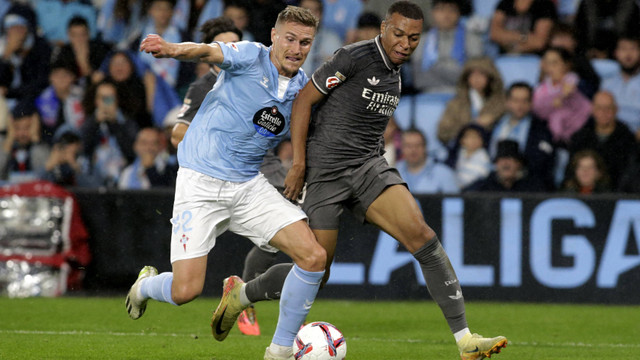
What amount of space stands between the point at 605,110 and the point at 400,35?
213 inches

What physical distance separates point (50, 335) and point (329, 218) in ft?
8.28

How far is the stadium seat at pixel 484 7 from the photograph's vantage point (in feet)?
38.1

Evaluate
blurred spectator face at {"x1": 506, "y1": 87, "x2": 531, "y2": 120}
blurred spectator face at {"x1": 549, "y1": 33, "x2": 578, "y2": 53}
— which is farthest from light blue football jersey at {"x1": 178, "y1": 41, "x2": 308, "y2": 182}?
blurred spectator face at {"x1": 549, "y1": 33, "x2": 578, "y2": 53}

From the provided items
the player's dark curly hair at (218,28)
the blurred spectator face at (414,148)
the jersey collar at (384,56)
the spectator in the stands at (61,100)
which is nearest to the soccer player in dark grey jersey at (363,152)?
the jersey collar at (384,56)

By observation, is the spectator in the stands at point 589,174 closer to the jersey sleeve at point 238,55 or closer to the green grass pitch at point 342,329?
the green grass pitch at point 342,329

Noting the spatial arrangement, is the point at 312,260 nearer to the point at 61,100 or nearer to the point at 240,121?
the point at 240,121

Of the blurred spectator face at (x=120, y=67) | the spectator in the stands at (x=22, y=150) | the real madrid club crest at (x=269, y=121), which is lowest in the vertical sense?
the spectator in the stands at (x=22, y=150)

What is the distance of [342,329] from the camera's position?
769cm

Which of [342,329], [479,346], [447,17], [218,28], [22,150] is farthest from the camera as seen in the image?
[447,17]

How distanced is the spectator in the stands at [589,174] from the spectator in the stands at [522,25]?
1771 millimetres

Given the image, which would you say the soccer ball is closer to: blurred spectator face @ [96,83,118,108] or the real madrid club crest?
the real madrid club crest

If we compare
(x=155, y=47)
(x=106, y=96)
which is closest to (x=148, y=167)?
(x=106, y=96)

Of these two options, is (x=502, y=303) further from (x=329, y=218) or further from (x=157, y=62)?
(x=157, y=62)

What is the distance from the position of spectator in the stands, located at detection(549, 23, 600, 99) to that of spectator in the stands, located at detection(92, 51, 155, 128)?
4841mm
